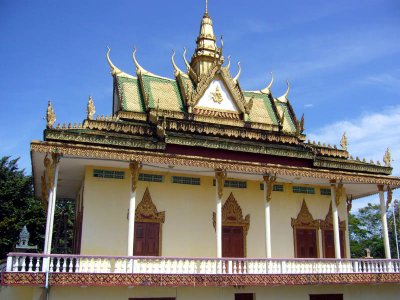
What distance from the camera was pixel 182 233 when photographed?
1694cm

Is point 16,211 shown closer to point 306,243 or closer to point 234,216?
point 234,216

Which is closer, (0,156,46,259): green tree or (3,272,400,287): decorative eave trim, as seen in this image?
(3,272,400,287): decorative eave trim

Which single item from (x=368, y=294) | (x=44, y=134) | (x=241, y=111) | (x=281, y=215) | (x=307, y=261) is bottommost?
(x=368, y=294)

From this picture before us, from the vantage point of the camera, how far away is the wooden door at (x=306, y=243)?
18938 mm

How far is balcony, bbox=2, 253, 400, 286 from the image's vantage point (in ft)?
41.8

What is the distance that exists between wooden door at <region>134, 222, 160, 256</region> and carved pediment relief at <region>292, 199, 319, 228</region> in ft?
19.9

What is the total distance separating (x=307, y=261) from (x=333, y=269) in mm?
1146

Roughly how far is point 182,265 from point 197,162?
3.46 metres

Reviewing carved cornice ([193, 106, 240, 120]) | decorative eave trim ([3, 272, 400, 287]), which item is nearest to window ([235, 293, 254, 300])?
decorative eave trim ([3, 272, 400, 287])

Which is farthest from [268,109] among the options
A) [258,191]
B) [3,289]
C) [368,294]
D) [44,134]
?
[3,289]

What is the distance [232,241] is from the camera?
17.7 meters

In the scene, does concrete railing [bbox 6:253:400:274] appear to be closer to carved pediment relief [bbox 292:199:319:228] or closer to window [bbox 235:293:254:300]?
window [bbox 235:293:254:300]

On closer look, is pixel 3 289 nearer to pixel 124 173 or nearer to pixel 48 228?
pixel 48 228

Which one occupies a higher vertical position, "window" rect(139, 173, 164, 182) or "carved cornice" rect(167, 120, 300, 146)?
"carved cornice" rect(167, 120, 300, 146)
